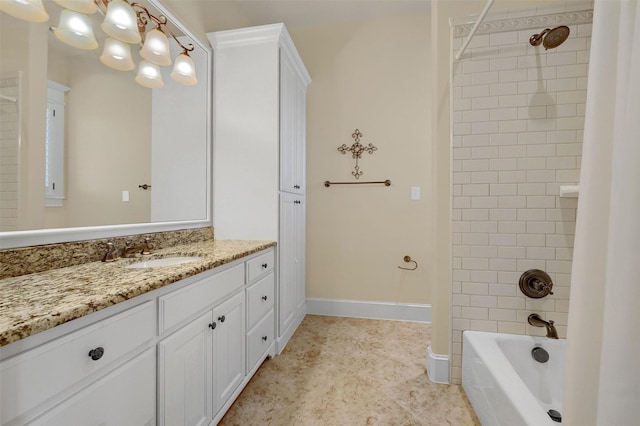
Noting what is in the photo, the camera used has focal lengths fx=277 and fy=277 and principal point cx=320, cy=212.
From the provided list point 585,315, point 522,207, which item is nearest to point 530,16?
point 522,207

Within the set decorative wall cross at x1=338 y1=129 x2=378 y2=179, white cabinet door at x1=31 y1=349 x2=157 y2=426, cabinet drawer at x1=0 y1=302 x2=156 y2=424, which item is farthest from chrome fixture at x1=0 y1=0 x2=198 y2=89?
decorative wall cross at x1=338 y1=129 x2=378 y2=179

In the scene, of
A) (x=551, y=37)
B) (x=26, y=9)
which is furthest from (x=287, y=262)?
(x=551, y=37)

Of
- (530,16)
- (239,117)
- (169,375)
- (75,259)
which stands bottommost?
(169,375)

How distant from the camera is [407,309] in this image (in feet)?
8.68

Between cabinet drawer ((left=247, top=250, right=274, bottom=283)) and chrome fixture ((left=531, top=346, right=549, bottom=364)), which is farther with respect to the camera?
cabinet drawer ((left=247, top=250, right=274, bottom=283))

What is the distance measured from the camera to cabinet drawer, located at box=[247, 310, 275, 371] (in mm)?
1628

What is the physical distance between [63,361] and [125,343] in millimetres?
175

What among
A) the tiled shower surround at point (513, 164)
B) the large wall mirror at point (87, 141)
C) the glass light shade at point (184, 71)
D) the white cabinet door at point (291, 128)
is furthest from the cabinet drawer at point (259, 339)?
the glass light shade at point (184, 71)

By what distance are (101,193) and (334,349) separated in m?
1.81

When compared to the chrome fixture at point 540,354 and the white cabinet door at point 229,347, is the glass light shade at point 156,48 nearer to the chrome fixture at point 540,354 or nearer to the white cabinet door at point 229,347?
the white cabinet door at point 229,347

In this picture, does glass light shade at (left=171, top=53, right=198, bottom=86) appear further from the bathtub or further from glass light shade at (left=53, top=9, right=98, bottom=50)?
the bathtub

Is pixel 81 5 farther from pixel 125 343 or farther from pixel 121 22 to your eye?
pixel 125 343

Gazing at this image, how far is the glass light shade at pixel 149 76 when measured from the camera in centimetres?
156

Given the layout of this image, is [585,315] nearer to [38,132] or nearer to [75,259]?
[75,259]
